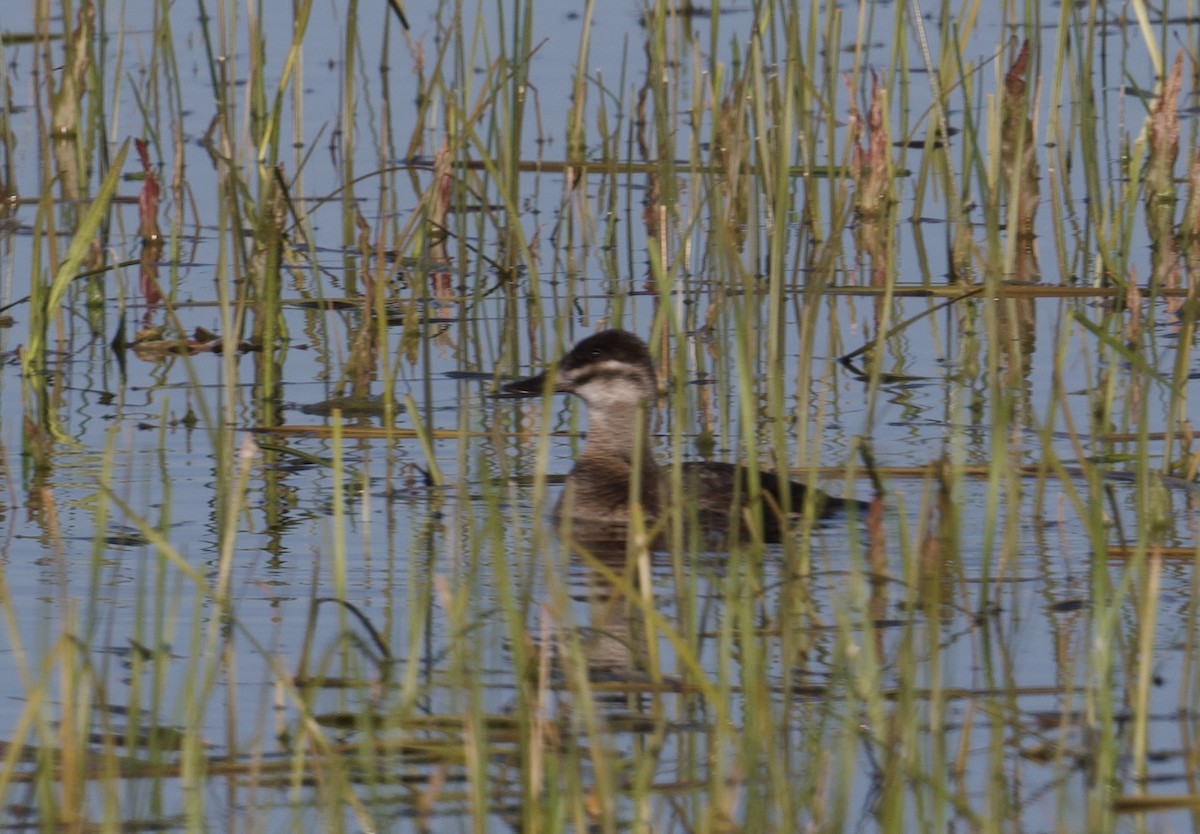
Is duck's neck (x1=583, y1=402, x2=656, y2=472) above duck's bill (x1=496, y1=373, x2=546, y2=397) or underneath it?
underneath

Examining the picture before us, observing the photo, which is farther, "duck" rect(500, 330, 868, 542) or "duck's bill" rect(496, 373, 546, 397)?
"duck's bill" rect(496, 373, 546, 397)

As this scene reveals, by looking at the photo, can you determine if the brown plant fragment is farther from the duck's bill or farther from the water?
the duck's bill

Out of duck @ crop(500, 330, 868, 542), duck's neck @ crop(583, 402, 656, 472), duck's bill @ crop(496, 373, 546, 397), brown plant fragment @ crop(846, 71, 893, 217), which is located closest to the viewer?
duck @ crop(500, 330, 868, 542)

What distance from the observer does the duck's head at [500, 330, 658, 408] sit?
8.00m

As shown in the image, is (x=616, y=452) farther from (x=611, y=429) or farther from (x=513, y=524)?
(x=513, y=524)

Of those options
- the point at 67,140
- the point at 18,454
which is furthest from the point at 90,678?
the point at 67,140

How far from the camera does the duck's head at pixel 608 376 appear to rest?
26.2ft

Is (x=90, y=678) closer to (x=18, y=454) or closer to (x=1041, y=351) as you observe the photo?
(x=18, y=454)

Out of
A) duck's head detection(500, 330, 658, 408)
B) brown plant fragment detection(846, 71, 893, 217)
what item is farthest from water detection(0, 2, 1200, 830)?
brown plant fragment detection(846, 71, 893, 217)

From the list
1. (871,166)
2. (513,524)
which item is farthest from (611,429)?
(871,166)

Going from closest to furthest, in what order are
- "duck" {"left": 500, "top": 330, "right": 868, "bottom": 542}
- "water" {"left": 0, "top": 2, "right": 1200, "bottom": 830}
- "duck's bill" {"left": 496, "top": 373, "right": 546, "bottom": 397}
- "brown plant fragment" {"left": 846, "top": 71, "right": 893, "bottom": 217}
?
"water" {"left": 0, "top": 2, "right": 1200, "bottom": 830}
"duck" {"left": 500, "top": 330, "right": 868, "bottom": 542}
"duck's bill" {"left": 496, "top": 373, "right": 546, "bottom": 397}
"brown plant fragment" {"left": 846, "top": 71, "right": 893, "bottom": 217}

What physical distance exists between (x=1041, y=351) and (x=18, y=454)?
3830 mm

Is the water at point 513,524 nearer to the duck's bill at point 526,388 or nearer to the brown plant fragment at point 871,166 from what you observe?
the duck's bill at point 526,388

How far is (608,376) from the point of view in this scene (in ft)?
26.3
